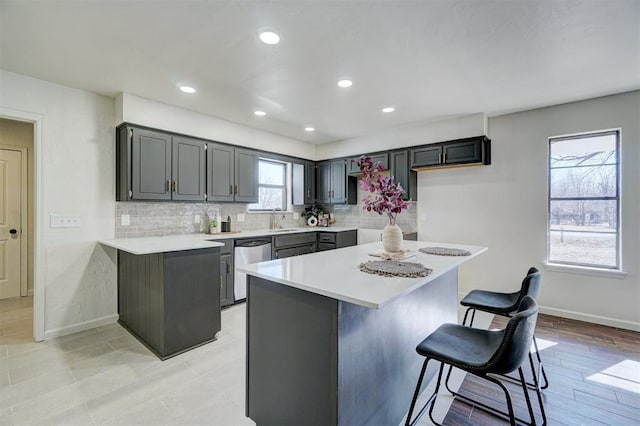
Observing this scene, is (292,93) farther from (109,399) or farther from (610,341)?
(610,341)

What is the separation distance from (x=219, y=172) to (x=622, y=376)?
4.45 meters

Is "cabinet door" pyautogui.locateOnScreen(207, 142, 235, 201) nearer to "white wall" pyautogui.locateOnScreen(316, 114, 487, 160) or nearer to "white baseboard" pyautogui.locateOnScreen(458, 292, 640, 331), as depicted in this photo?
"white wall" pyautogui.locateOnScreen(316, 114, 487, 160)

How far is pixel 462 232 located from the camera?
165 inches

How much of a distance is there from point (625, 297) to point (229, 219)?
4.80 meters

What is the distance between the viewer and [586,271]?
3381 millimetres

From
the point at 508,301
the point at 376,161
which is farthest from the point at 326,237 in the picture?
→ the point at 508,301

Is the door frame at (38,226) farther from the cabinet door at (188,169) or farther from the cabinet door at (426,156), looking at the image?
the cabinet door at (426,156)

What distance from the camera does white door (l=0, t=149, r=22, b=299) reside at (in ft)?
13.4

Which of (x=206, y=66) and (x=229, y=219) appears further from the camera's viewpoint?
(x=229, y=219)

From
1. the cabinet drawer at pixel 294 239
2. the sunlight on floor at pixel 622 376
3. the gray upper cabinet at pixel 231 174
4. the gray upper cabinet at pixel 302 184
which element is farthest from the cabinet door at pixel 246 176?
the sunlight on floor at pixel 622 376

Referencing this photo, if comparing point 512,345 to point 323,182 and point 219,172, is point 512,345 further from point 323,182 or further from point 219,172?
point 323,182

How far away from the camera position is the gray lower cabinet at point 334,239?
4.80 m

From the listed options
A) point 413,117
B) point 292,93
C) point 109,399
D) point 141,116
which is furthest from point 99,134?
point 413,117

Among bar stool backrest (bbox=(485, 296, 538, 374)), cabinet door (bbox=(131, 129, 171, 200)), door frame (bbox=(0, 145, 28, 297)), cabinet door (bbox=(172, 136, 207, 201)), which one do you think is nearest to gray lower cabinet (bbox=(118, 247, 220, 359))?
cabinet door (bbox=(131, 129, 171, 200))
